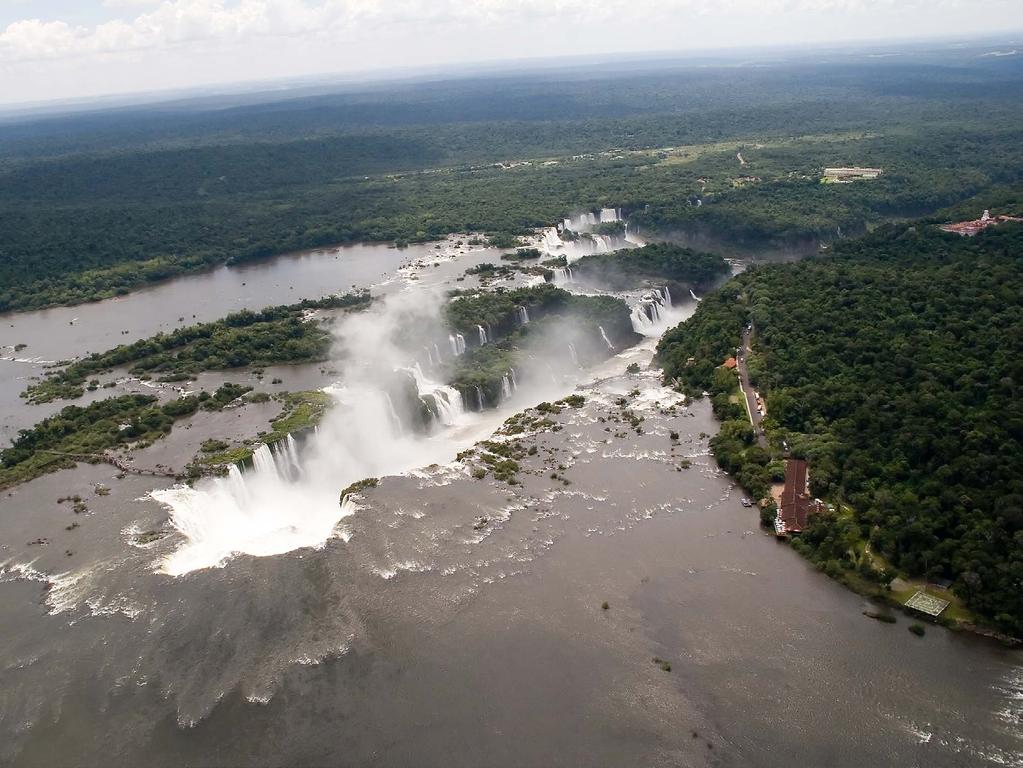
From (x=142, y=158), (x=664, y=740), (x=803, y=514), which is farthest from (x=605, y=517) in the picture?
(x=142, y=158)

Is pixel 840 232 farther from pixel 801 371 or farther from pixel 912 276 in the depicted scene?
pixel 801 371

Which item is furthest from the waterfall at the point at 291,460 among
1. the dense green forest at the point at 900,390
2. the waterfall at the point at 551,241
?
the waterfall at the point at 551,241

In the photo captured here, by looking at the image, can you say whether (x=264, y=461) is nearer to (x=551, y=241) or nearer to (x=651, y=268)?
(x=651, y=268)

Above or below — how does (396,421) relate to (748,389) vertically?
above

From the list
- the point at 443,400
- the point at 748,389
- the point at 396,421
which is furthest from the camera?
the point at 443,400

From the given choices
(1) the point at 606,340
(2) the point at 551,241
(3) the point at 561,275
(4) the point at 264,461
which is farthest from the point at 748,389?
(2) the point at 551,241

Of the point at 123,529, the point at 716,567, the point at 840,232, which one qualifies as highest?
the point at 123,529

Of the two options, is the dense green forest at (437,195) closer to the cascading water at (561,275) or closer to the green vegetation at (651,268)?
the green vegetation at (651,268)
